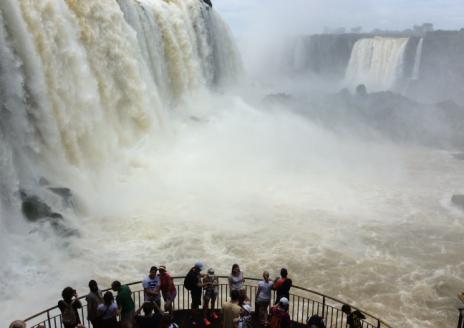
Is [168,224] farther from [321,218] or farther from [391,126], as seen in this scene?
[391,126]

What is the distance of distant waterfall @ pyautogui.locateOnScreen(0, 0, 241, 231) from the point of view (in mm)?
12570

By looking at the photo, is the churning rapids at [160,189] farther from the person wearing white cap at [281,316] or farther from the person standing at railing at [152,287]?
the person wearing white cap at [281,316]

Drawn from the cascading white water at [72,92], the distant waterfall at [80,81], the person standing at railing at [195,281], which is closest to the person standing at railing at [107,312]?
the person standing at railing at [195,281]

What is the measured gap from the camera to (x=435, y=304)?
10.4 metres

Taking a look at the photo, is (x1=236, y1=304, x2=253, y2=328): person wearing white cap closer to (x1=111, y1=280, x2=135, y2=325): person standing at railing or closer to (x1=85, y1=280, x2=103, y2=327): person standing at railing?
(x1=111, y1=280, x2=135, y2=325): person standing at railing

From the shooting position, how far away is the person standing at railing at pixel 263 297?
720 centimetres

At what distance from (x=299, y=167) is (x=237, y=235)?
26.9 feet

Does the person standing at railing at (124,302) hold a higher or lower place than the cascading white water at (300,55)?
lower

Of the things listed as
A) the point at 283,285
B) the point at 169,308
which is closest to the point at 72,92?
the point at 169,308

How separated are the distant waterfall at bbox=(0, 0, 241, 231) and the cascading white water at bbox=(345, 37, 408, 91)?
909 inches

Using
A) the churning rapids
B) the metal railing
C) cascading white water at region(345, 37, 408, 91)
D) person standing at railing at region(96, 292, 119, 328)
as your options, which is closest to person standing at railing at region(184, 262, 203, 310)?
the metal railing

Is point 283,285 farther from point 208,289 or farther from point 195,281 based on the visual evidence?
point 195,281

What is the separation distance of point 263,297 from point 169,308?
4.93 ft

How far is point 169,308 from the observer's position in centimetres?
711
